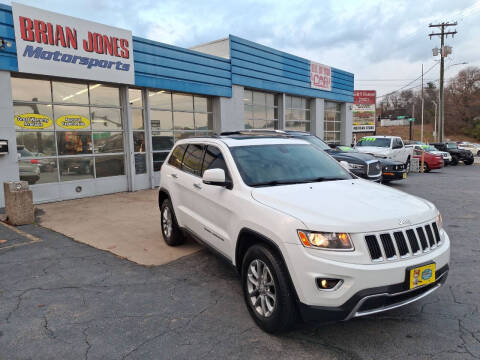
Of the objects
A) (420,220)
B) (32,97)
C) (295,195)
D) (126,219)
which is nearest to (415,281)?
(420,220)

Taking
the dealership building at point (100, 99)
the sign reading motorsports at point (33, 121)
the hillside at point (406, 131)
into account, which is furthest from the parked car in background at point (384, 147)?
the hillside at point (406, 131)

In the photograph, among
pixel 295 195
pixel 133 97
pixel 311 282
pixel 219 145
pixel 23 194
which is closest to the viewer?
pixel 311 282

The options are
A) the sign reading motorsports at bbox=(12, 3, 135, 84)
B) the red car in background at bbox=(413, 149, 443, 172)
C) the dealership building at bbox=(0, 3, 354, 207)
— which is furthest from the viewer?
the red car in background at bbox=(413, 149, 443, 172)

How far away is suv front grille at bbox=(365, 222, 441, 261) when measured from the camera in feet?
9.16

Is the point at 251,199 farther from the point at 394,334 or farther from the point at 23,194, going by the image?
the point at 23,194

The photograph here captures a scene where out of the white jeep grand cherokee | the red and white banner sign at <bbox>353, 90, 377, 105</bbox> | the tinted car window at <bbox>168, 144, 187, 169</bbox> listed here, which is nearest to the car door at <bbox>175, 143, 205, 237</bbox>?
the tinted car window at <bbox>168, 144, 187, 169</bbox>

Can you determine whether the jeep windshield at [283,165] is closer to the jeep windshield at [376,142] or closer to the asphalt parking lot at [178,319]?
the asphalt parking lot at [178,319]

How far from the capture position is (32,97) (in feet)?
31.9

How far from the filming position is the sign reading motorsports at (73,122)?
33.7ft

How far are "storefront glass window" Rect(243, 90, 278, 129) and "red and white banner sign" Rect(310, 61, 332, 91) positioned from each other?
11.9 feet

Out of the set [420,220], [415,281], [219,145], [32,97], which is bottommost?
[415,281]

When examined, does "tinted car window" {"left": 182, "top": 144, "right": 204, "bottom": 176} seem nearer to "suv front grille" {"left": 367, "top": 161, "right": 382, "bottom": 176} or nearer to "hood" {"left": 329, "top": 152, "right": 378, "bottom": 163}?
"hood" {"left": 329, "top": 152, "right": 378, "bottom": 163}

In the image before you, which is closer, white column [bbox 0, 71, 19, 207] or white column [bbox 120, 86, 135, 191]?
white column [bbox 0, 71, 19, 207]

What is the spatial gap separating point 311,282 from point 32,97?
9.81 metres
